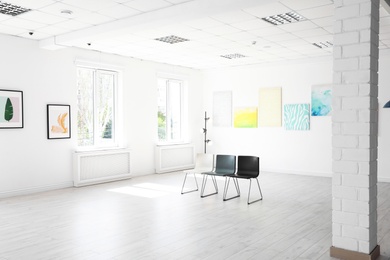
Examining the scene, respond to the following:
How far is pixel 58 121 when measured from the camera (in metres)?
7.68

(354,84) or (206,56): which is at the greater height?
(206,56)

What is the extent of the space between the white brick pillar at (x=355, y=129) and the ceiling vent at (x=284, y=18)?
2006 mm

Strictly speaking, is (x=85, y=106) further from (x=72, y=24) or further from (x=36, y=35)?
(x=72, y=24)

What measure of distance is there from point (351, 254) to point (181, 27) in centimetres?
437

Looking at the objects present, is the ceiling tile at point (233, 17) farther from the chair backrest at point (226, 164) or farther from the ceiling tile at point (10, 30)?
the ceiling tile at point (10, 30)

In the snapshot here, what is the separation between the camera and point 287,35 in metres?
6.96

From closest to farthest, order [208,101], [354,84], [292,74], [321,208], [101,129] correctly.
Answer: [354,84] → [321,208] → [101,129] → [292,74] → [208,101]

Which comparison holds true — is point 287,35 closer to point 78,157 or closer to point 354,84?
point 354,84

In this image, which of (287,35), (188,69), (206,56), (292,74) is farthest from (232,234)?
(188,69)

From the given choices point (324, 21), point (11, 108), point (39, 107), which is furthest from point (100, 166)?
point (324, 21)

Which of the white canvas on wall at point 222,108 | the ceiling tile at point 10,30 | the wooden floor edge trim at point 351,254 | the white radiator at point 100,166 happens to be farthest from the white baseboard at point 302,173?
the ceiling tile at point 10,30

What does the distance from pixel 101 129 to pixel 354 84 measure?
21.0 feet

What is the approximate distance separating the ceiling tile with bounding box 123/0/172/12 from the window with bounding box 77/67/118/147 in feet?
11.4

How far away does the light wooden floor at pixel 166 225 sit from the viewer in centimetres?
401
